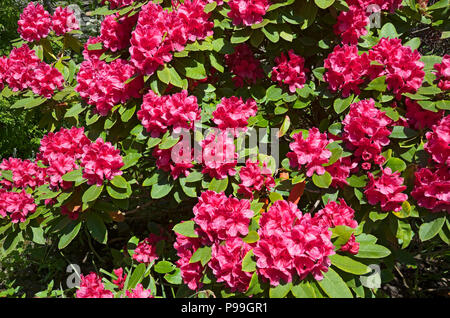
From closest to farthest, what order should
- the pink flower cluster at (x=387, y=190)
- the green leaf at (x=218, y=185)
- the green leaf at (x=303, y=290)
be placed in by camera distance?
the green leaf at (x=303, y=290) → the pink flower cluster at (x=387, y=190) → the green leaf at (x=218, y=185)

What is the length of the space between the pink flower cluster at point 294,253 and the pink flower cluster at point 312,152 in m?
0.31

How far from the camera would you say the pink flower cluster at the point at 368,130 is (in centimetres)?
146

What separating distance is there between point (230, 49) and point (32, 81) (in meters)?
1.18

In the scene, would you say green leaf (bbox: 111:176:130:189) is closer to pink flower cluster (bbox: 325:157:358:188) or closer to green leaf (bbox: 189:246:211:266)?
green leaf (bbox: 189:246:211:266)

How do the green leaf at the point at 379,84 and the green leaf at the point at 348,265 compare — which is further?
the green leaf at the point at 379,84

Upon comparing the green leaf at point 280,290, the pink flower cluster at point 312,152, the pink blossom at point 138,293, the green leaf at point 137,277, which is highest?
the pink flower cluster at point 312,152

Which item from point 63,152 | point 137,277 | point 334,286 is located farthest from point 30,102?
point 334,286

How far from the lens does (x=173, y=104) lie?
5.09 ft

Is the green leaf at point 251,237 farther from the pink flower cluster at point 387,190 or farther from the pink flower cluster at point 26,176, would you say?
the pink flower cluster at point 26,176

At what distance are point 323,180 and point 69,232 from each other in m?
1.15

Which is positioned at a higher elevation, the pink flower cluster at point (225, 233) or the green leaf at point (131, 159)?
the green leaf at point (131, 159)

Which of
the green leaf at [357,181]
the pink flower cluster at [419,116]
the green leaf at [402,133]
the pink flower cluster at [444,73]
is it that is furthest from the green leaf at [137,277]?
the pink flower cluster at [444,73]

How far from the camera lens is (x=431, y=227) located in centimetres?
141
